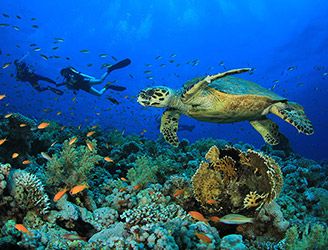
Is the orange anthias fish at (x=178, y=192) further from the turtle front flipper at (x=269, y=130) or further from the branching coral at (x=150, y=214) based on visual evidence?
the turtle front flipper at (x=269, y=130)

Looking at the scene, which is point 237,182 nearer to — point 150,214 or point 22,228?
point 150,214

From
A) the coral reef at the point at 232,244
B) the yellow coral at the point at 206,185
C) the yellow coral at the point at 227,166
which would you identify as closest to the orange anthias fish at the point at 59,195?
the yellow coral at the point at 206,185

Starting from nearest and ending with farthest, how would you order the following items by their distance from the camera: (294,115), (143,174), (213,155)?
(213,155)
(143,174)
(294,115)

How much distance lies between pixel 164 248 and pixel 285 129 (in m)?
101

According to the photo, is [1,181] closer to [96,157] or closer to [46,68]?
[96,157]

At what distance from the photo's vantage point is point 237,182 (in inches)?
140

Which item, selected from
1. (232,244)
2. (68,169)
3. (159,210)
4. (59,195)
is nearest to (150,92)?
(68,169)

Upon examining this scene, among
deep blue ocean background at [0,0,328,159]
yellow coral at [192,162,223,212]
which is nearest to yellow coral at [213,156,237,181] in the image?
yellow coral at [192,162,223,212]

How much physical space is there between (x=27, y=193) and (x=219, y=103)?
3603 mm

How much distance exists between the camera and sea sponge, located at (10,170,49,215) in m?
3.11

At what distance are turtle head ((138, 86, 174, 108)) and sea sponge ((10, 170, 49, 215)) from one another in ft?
7.54

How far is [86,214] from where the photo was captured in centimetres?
346

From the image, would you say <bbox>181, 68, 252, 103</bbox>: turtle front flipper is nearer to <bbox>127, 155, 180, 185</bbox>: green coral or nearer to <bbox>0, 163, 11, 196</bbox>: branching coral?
<bbox>127, 155, 180, 185</bbox>: green coral

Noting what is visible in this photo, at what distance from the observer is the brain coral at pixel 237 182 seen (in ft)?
10.4
